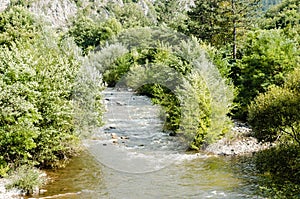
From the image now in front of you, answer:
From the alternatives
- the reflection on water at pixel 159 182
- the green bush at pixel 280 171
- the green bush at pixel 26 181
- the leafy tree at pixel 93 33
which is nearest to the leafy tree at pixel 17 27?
the leafy tree at pixel 93 33

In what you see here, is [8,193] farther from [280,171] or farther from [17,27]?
[17,27]

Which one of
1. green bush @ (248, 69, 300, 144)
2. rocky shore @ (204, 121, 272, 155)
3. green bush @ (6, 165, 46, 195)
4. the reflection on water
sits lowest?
→ the reflection on water

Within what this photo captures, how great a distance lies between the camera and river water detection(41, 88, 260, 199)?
17016 millimetres

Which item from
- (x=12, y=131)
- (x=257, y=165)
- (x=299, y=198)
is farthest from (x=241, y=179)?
(x=12, y=131)

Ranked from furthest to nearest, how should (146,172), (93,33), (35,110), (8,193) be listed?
(93,33) < (146,172) < (35,110) < (8,193)

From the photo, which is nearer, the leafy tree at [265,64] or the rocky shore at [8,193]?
the rocky shore at [8,193]

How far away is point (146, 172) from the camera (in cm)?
1988

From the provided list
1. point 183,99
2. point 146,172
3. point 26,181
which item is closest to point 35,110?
point 26,181

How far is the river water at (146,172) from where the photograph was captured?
55.8ft

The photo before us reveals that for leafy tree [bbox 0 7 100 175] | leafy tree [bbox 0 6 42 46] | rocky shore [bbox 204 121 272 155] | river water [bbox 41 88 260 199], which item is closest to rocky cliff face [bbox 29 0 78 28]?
leafy tree [bbox 0 6 42 46]

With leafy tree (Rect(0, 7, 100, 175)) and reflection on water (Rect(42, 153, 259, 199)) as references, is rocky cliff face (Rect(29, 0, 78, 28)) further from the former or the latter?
reflection on water (Rect(42, 153, 259, 199))

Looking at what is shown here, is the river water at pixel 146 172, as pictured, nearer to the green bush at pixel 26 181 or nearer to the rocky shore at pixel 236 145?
the green bush at pixel 26 181

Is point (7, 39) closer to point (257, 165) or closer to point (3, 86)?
point (3, 86)

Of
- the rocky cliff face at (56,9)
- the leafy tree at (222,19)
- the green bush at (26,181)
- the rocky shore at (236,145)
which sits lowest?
the rocky shore at (236,145)
